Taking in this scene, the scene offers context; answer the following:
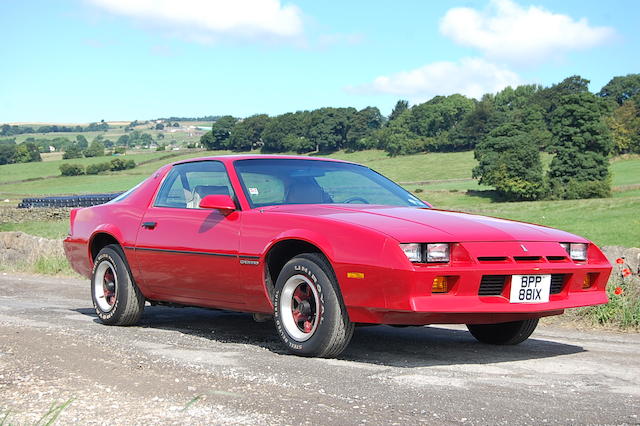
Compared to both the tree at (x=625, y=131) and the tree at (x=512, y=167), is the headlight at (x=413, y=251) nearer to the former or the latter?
the tree at (x=512, y=167)

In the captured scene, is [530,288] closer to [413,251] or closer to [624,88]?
[413,251]

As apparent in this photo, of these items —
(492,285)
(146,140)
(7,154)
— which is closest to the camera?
(492,285)

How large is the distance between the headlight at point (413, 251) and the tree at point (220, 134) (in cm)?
9664

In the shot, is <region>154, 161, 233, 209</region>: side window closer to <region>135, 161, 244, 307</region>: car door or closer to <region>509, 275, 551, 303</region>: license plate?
<region>135, 161, 244, 307</region>: car door

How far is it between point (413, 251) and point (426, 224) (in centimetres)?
42

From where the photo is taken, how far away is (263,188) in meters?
6.70

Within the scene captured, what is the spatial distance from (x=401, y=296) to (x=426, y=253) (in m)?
0.32

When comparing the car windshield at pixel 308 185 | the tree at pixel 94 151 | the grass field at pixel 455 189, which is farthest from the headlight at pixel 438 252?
the tree at pixel 94 151

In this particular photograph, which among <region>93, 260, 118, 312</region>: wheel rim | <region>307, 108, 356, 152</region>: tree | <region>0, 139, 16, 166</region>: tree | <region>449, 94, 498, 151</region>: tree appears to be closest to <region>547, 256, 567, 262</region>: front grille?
<region>93, 260, 118, 312</region>: wheel rim

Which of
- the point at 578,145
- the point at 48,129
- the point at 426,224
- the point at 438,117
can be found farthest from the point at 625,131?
the point at 48,129

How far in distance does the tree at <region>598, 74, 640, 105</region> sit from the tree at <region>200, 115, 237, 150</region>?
6519 centimetres

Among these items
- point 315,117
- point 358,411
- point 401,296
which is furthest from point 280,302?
point 315,117

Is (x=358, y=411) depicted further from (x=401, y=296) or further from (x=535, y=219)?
(x=535, y=219)

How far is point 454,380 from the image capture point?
5.00 meters
